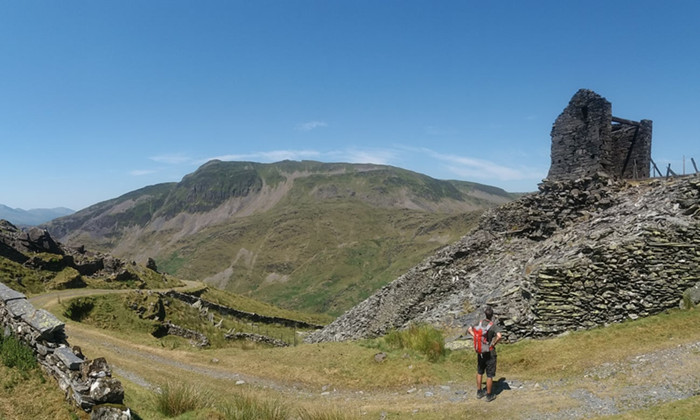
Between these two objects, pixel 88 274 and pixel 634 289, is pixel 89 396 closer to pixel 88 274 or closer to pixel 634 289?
pixel 634 289

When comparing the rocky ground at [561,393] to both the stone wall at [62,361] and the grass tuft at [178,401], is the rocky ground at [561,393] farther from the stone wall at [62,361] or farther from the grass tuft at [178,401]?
the stone wall at [62,361]

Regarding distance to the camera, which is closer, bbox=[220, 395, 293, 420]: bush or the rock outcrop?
bbox=[220, 395, 293, 420]: bush

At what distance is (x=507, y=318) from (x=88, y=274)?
52.8 meters

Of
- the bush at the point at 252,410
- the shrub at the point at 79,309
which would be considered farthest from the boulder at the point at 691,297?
the shrub at the point at 79,309

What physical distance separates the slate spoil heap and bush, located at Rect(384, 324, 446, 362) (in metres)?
2.40

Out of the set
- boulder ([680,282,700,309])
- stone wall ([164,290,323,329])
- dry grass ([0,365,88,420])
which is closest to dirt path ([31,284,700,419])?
boulder ([680,282,700,309])

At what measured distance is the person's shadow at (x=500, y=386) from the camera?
Result: 1283 centimetres

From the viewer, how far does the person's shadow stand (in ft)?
42.1

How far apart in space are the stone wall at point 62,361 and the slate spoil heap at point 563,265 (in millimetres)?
14875

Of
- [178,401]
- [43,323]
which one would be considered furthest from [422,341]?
[43,323]

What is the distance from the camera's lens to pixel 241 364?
798 inches

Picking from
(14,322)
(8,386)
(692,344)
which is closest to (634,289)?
(692,344)

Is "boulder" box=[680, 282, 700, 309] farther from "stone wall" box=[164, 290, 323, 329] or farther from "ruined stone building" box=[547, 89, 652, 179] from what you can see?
"stone wall" box=[164, 290, 323, 329]

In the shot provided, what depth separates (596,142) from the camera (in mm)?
25297
